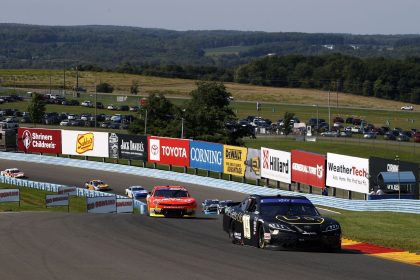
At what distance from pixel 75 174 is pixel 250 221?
163 ft

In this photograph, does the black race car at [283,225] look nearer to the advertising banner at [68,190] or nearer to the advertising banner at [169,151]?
the advertising banner at [68,190]

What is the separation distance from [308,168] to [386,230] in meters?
27.9

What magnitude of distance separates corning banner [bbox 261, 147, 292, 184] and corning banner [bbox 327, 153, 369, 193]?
15.4ft

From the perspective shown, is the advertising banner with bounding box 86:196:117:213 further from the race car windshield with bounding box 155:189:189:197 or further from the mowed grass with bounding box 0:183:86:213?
the race car windshield with bounding box 155:189:189:197

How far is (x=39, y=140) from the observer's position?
79.4 meters

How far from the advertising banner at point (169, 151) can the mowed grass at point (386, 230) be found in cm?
3511

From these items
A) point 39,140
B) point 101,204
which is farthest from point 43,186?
point 39,140

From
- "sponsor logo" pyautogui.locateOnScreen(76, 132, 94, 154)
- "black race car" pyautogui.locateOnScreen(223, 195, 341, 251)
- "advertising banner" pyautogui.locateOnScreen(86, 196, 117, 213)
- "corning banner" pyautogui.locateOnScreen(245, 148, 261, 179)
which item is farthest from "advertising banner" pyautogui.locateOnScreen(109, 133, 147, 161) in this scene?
"black race car" pyautogui.locateOnScreen(223, 195, 341, 251)

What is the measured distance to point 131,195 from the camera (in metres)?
52.3

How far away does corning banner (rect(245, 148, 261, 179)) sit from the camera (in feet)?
193

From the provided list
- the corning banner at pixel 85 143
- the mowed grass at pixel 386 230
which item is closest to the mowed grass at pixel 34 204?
the corning banner at pixel 85 143

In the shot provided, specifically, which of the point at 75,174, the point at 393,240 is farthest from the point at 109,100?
the point at 393,240

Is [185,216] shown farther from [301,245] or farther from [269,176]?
[269,176]

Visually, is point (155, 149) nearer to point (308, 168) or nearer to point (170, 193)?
point (308, 168)
